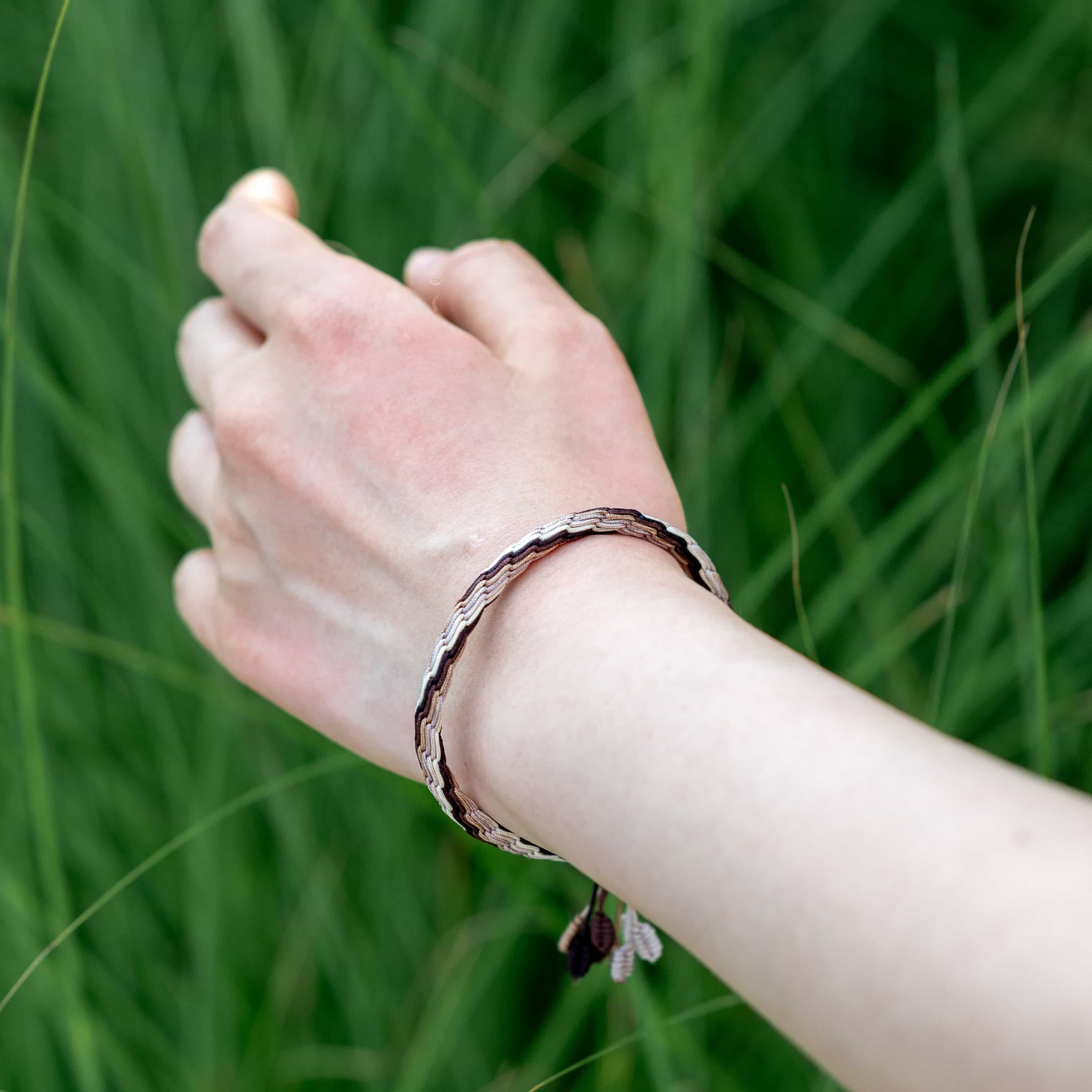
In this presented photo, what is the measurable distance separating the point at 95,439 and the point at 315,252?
7.2 inches

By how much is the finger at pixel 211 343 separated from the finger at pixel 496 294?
0.24 feet

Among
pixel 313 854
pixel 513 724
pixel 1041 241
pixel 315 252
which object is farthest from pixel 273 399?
pixel 1041 241

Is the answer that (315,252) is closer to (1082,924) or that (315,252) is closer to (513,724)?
(513,724)

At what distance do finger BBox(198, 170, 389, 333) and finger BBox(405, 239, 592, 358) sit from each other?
1.6 inches

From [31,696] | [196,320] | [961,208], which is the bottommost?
[31,696]

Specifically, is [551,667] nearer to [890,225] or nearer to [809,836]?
[809,836]

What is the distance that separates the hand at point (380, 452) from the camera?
0.31 metres

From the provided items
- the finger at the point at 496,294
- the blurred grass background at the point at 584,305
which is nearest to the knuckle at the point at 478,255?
the finger at the point at 496,294

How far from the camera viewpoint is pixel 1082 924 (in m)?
0.16

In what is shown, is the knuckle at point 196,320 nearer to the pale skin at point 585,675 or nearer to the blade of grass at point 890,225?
the pale skin at point 585,675

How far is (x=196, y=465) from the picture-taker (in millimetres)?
410

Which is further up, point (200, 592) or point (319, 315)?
point (319, 315)

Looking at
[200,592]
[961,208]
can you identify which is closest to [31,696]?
[200,592]

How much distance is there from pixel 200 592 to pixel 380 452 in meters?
0.13
